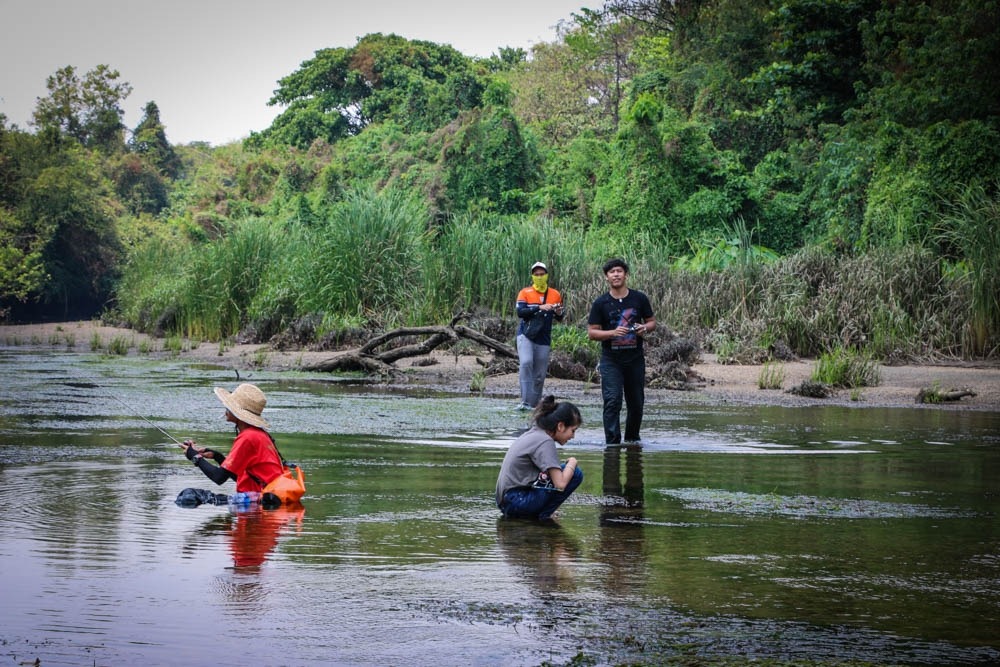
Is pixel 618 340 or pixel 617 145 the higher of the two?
pixel 617 145

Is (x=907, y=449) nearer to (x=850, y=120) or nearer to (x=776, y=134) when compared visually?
(x=850, y=120)

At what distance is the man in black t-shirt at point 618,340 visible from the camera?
39.3 ft

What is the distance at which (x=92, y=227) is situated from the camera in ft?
176

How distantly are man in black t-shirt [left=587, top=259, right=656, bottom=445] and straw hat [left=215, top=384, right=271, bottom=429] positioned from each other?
175 inches

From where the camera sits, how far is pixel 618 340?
473 inches

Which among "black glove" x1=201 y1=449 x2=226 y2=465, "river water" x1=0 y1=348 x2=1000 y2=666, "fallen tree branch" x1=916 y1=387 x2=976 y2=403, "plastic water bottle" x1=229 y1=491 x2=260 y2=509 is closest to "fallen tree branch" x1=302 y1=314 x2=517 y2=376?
"fallen tree branch" x1=916 y1=387 x2=976 y2=403

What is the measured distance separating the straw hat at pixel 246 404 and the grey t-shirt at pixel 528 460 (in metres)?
1.65

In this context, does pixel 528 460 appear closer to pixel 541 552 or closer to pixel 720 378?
pixel 541 552

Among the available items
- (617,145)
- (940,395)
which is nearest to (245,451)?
(940,395)

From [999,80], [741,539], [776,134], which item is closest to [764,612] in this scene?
[741,539]

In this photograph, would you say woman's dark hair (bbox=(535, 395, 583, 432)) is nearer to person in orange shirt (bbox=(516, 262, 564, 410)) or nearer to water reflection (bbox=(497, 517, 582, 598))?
water reflection (bbox=(497, 517, 582, 598))

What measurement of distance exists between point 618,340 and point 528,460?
13.6ft

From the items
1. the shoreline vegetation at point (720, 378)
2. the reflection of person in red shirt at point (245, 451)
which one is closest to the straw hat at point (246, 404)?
the reflection of person in red shirt at point (245, 451)

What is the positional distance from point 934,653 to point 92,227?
174 feet
